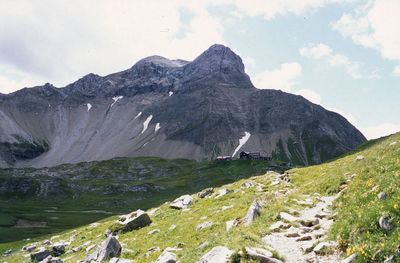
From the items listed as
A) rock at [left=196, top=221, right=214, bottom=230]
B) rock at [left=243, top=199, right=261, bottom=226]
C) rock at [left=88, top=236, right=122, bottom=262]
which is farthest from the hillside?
rock at [left=88, top=236, right=122, bottom=262]

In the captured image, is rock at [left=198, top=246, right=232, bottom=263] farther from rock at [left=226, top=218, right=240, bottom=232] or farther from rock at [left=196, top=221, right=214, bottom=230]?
rock at [left=196, top=221, right=214, bottom=230]

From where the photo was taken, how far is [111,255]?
85.0 feet

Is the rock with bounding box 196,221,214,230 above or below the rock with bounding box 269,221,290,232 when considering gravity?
below

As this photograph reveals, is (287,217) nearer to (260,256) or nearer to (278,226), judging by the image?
(278,226)

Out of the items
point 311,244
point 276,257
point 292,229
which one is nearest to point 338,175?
point 292,229

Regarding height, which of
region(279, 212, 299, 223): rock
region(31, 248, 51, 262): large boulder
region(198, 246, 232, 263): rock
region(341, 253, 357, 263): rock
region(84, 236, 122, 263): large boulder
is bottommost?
region(31, 248, 51, 262): large boulder

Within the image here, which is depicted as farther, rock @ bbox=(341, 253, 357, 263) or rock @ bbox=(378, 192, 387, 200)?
rock @ bbox=(378, 192, 387, 200)

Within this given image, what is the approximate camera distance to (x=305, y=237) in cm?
2067

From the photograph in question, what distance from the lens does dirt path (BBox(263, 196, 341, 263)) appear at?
17984mm

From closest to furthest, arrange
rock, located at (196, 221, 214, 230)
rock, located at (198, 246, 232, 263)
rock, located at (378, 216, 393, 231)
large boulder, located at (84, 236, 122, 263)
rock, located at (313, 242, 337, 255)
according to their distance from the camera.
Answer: rock, located at (378, 216, 393, 231) → rock, located at (198, 246, 232, 263) → rock, located at (313, 242, 337, 255) → large boulder, located at (84, 236, 122, 263) → rock, located at (196, 221, 214, 230)

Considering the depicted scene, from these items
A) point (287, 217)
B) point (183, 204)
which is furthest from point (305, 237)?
point (183, 204)

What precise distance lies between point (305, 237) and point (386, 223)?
15.7 ft

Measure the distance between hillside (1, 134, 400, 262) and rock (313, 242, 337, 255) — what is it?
0.02 m

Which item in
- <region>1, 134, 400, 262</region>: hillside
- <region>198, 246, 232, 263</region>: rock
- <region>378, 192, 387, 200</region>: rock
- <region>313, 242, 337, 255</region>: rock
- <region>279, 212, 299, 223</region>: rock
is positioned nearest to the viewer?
<region>1, 134, 400, 262</region>: hillside
